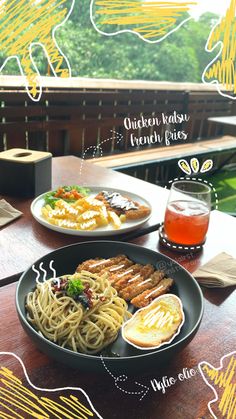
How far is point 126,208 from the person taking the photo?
992 millimetres

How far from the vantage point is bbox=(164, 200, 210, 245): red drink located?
0.81 meters

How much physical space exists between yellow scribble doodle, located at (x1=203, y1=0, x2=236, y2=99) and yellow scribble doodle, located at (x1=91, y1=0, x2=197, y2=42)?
12cm

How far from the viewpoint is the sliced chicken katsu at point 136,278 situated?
66 centimetres

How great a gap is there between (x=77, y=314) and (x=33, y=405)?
14 centimetres

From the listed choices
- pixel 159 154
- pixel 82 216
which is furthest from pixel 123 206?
pixel 159 154

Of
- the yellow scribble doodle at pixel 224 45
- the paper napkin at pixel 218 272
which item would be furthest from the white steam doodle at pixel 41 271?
the yellow scribble doodle at pixel 224 45

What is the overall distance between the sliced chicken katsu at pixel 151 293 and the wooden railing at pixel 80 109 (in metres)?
1.91

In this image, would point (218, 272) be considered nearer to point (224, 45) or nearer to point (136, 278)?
point (136, 278)

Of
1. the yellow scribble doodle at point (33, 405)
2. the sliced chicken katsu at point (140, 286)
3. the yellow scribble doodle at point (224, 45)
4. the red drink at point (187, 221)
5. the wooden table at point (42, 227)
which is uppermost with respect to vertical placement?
the yellow scribble doodle at point (224, 45)

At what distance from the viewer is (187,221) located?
0.80m

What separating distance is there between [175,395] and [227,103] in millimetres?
4003

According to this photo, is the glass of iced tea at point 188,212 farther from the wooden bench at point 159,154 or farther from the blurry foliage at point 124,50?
the wooden bench at point 159,154

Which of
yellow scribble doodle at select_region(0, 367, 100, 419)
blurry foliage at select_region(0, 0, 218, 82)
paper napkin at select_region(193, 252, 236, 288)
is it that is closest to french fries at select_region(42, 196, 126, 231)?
paper napkin at select_region(193, 252, 236, 288)

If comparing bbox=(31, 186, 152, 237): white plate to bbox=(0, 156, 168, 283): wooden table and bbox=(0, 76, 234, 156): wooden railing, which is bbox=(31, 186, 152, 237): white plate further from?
bbox=(0, 76, 234, 156): wooden railing
